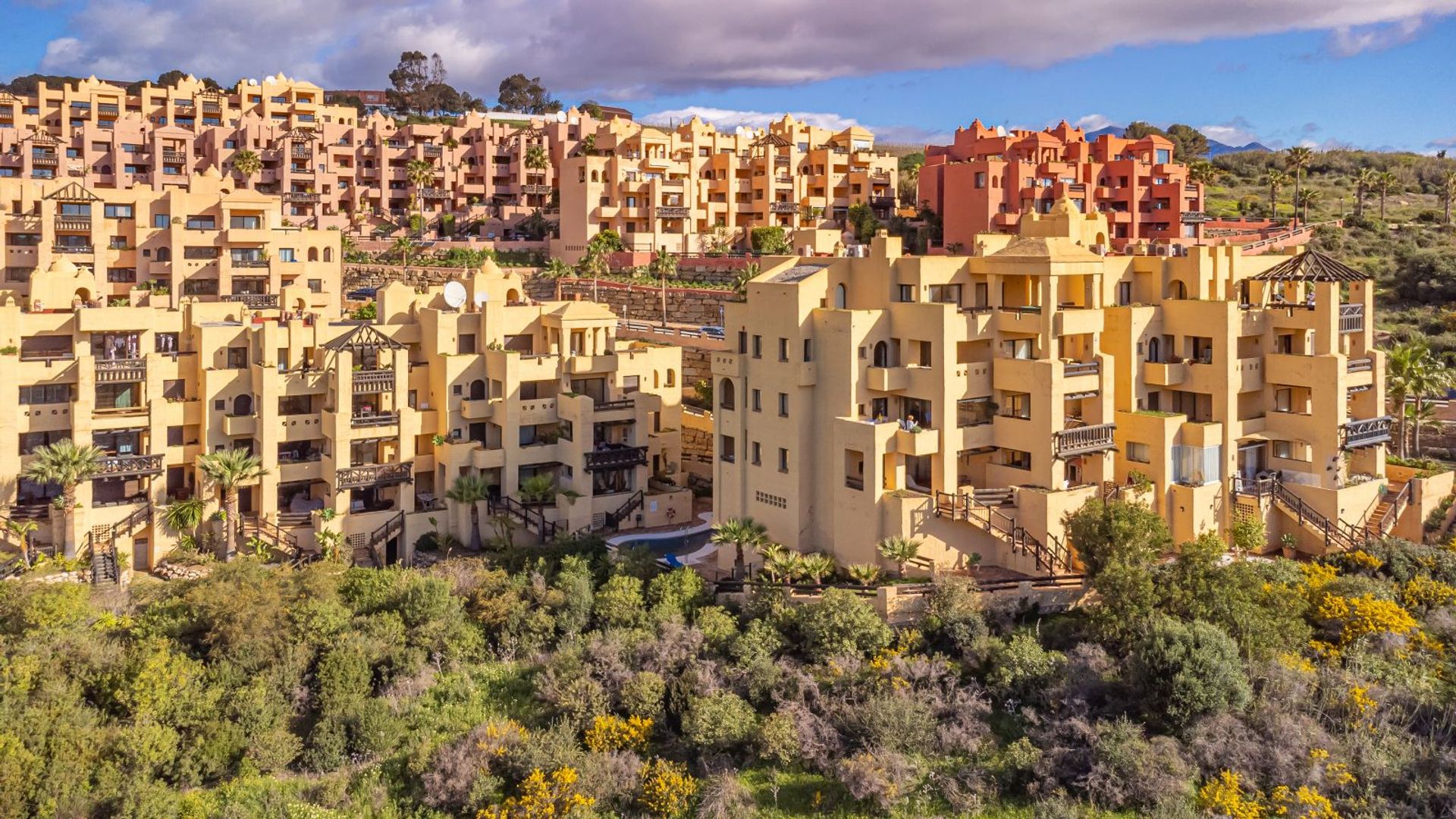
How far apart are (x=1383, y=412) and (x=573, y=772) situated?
3057 cm

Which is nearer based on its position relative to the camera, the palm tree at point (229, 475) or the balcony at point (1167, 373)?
the balcony at point (1167, 373)

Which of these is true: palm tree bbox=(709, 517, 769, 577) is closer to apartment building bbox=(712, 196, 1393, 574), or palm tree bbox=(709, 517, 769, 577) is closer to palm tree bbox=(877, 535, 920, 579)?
apartment building bbox=(712, 196, 1393, 574)

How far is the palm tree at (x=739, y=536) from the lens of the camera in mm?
40969

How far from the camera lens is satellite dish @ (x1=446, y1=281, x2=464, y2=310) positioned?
51781mm

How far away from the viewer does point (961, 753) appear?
104 feet

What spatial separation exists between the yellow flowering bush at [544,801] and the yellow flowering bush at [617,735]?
1826 mm

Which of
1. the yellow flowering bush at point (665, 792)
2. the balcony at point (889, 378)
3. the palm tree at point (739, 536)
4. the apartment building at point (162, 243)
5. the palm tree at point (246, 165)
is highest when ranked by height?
the palm tree at point (246, 165)

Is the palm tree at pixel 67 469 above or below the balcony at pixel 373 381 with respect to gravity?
below

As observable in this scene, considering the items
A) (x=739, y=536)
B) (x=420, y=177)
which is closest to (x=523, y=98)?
(x=420, y=177)

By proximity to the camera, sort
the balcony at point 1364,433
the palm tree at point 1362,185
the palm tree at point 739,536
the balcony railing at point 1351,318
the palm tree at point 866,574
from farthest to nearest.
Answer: the palm tree at point 1362,185
the balcony railing at point 1351,318
the balcony at point 1364,433
the palm tree at point 739,536
the palm tree at point 866,574

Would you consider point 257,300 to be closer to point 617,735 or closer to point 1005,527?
point 617,735

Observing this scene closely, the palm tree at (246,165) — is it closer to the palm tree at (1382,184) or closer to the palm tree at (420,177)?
the palm tree at (420,177)

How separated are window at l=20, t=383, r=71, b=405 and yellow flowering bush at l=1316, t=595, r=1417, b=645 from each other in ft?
136

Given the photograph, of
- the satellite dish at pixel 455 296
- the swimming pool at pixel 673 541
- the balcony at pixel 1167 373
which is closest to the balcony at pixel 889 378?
the balcony at pixel 1167 373
